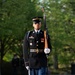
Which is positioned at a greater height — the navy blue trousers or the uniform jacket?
the uniform jacket

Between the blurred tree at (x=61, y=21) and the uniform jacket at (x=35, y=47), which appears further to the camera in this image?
the blurred tree at (x=61, y=21)

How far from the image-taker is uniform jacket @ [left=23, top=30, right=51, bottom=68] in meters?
6.95

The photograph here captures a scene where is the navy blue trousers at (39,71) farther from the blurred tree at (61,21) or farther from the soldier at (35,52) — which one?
the blurred tree at (61,21)

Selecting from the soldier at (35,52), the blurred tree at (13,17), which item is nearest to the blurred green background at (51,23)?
the blurred tree at (13,17)

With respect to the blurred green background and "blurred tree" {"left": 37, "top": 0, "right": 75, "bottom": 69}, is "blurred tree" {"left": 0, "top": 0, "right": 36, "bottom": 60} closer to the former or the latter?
the blurred green background

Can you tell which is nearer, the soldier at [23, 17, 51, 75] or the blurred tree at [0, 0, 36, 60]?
the soldier at [23, 17, 51, 75]

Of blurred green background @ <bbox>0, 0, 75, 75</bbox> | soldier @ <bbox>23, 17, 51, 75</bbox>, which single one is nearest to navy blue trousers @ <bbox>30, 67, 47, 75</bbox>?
soldier @ <bbox>23, 17, 51, 75</bbox>

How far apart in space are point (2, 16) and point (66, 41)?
733cm

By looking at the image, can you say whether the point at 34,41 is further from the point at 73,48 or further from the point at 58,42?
the point at 73,48

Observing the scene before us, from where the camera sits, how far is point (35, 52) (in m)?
6.93

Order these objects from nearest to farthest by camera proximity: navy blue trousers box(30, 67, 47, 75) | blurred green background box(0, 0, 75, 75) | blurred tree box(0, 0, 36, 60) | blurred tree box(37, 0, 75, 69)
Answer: navy blue trousers box(30, 67, 47, 75)
blurred tree box(0, 0, 36, 60)
blurred green background box(0, 0, 75, 75)
blurred tree box(37, 0, 75, 69)

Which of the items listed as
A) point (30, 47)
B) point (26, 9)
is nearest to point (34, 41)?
point (30, 47)

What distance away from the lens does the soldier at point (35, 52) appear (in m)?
6.93

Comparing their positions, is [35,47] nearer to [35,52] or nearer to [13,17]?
[35,52]
